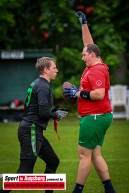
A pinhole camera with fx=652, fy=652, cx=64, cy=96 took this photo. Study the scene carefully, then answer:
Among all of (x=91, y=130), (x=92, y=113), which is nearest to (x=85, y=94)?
(x=92, y=113)

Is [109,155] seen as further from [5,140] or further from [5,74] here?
[5,74]

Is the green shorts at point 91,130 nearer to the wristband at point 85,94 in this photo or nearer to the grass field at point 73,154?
the wristband at point 85,94

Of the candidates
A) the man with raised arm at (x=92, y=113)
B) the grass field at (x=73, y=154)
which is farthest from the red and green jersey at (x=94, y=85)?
the grass field at (x=73, y=154)

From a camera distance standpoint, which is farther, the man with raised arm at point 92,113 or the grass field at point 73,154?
the grass field at point 73,154

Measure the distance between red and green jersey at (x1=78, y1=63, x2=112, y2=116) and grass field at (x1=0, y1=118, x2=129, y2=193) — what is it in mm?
1499

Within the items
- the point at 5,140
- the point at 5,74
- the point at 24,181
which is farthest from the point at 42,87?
the point at 5,74

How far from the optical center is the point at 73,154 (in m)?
14.1

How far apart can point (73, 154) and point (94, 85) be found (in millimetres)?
5800

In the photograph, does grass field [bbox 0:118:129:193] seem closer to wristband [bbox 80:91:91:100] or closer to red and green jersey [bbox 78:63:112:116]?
red and green jersey [bbox 78:63:112:116]

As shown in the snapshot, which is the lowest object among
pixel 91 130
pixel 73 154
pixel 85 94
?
pixel 91 130

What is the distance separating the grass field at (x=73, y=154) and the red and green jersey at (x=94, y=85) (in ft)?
4.92

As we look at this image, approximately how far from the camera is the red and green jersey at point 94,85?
852 centimetres

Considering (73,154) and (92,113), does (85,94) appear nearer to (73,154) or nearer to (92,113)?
(92,113)

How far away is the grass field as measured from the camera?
10.4 metres
